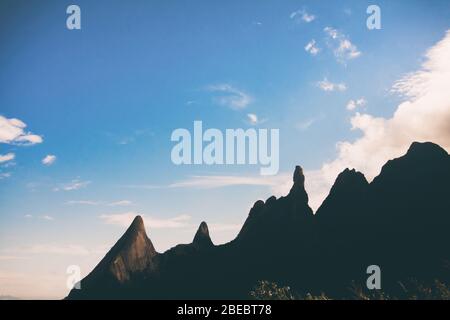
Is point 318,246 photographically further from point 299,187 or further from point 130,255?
point 130,255

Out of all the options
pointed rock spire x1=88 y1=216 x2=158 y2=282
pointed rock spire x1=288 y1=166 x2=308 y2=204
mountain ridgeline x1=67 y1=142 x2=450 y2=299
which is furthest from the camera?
pointed rock spire x1=88 y1=216 x2=158 y2=282

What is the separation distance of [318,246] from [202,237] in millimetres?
43692

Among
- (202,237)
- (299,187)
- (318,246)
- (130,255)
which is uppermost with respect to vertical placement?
(299,187)

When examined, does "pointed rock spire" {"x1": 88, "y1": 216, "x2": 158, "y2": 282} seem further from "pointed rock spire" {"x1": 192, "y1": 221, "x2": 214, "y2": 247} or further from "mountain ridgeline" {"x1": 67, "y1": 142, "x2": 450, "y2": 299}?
"pointed rock spire" {"x1": 192, "y1": 221, "x2": 214, "y2": 247}

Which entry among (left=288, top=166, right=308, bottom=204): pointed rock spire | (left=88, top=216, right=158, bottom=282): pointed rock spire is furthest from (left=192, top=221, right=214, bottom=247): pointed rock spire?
(left=288, top=166, right=308, bottom=204): pointed rock spire

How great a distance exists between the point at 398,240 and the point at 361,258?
11.7 meters

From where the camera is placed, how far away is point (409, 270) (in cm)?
10581

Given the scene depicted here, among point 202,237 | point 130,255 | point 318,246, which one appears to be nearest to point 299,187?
point 318,246

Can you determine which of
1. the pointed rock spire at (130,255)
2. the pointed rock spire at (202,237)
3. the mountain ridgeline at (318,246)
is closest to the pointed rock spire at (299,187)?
the mountain ridgeline at (318,246)

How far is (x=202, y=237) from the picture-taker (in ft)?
496

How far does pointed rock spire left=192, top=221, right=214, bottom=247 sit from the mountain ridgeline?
371 millimetres

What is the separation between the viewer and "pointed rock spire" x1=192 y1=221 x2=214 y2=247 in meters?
150
